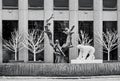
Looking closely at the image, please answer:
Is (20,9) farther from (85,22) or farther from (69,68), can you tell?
(69,68)

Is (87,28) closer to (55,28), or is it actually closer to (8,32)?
(55,28)

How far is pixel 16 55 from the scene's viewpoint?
45.8m

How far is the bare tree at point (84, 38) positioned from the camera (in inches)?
1795

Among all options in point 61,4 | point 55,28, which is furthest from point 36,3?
point 55,28

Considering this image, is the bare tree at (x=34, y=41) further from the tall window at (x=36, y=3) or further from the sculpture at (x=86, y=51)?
the sculpture at (x=86, y=51)

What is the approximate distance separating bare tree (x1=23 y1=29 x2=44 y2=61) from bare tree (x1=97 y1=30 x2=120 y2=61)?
8564 mm

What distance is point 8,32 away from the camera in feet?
152

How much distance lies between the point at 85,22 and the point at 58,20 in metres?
4.13

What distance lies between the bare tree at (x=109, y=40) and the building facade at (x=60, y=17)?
74cm

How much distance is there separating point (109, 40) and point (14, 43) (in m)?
13.7

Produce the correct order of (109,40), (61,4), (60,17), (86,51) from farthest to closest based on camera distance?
1. (61,4)
2. (60,17)
3. (109,40)
4. (86,51)

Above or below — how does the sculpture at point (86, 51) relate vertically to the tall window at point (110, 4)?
below

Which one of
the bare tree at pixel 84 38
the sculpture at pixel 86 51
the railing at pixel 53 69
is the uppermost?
the bare tree at pixel 84 38

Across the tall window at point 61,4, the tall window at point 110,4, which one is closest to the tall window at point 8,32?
the tall window at point 61,4
